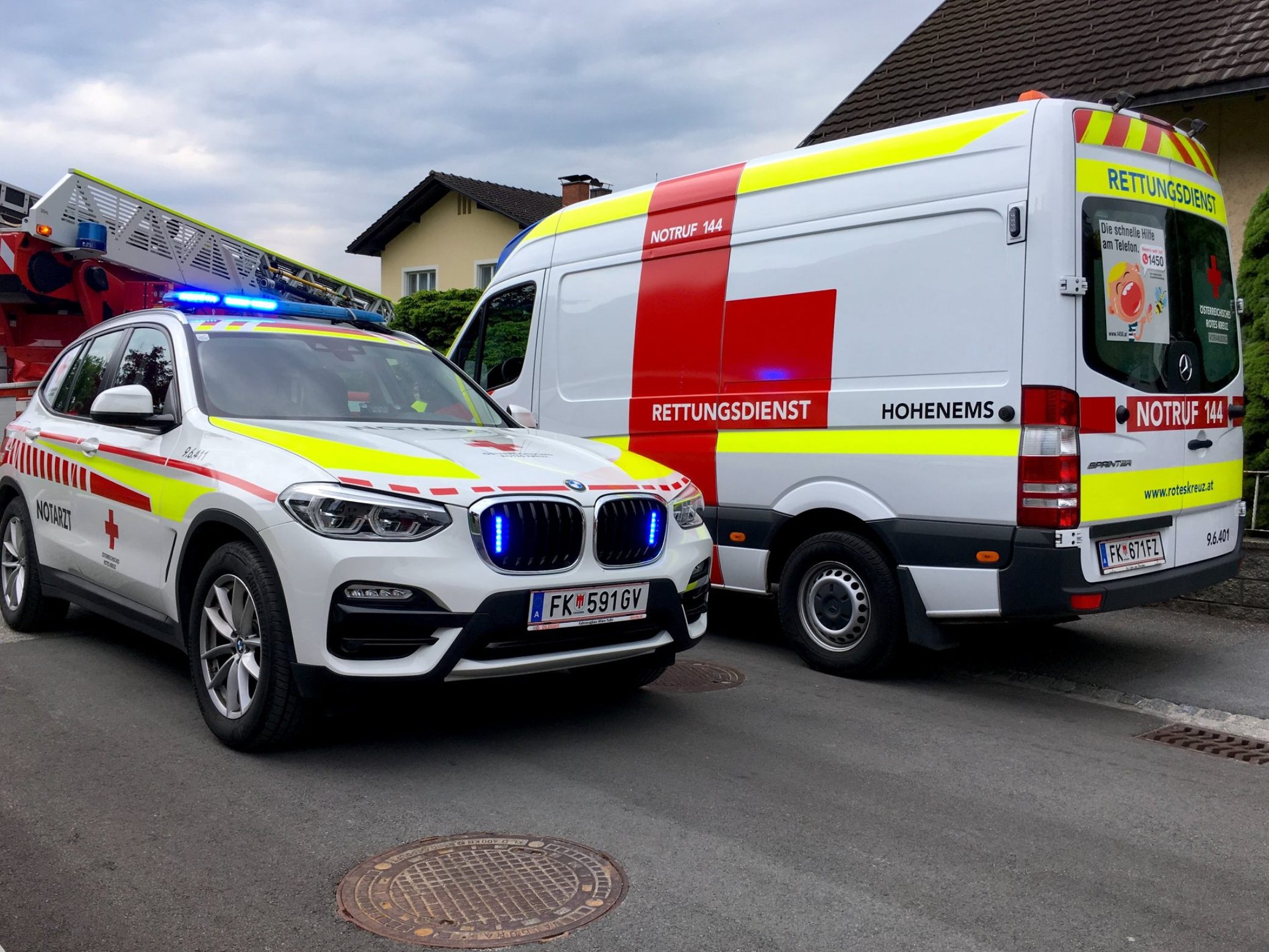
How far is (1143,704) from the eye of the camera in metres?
5.86

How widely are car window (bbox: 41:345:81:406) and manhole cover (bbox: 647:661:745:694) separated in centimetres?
372

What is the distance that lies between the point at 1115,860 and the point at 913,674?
105 inches

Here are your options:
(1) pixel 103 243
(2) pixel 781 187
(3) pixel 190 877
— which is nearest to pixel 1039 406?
(2) pixel 781 187

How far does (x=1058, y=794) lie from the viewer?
14.2ft

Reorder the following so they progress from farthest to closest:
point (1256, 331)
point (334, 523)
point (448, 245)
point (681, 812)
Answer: point (448, 245)
point (1256, 331)
point (334, 523)
point (681, 812)

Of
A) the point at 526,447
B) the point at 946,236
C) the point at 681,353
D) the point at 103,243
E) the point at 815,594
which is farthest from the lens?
the point at 103,243

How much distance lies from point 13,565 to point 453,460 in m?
3.62

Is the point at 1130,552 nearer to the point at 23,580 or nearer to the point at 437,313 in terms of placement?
the point at 23,580

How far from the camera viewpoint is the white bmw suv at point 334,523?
4191 mm

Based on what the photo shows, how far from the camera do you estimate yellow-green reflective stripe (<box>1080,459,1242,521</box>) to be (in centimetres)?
533

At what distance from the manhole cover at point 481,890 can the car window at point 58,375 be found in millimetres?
4240

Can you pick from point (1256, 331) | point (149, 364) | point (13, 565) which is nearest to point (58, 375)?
point (13, 565)

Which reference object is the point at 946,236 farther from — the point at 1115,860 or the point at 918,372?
the point at 1115,860

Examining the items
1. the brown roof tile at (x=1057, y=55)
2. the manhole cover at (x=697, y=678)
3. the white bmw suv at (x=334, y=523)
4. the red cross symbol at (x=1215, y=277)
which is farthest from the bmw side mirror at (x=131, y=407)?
the brown roof tile at (x=1057, y=55)
